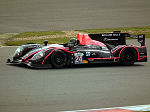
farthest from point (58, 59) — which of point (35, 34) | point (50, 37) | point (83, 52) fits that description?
point (35, 34)

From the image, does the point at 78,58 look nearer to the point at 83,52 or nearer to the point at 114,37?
the point at 83,52

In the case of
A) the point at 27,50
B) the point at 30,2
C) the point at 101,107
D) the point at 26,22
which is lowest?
the point at 101,107

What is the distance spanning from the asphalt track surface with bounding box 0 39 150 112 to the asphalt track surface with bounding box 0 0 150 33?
9883 mm

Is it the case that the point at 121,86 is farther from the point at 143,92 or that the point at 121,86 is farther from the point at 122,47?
the point at 122,47

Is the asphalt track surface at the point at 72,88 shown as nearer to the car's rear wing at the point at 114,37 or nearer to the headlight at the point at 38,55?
the headlight at the point at 38,55

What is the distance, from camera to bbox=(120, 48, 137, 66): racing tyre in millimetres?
10574

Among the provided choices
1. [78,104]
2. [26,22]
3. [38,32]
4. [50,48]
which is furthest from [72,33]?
[78,104]

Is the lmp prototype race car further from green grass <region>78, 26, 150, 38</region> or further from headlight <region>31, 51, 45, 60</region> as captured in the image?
green grass <region>78, 26, 150, 38</region>

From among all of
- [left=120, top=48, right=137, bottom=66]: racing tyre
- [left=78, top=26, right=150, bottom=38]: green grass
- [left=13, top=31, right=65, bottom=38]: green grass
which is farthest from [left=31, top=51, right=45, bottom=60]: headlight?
[left=78, top=26, right=150, bottom=38]: green grass

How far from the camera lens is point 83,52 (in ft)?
33.2

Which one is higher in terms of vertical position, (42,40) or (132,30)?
(132,30)

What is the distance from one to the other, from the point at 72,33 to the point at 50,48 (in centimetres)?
815

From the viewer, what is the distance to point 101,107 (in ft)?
19.0

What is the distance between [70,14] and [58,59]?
14.1 m
